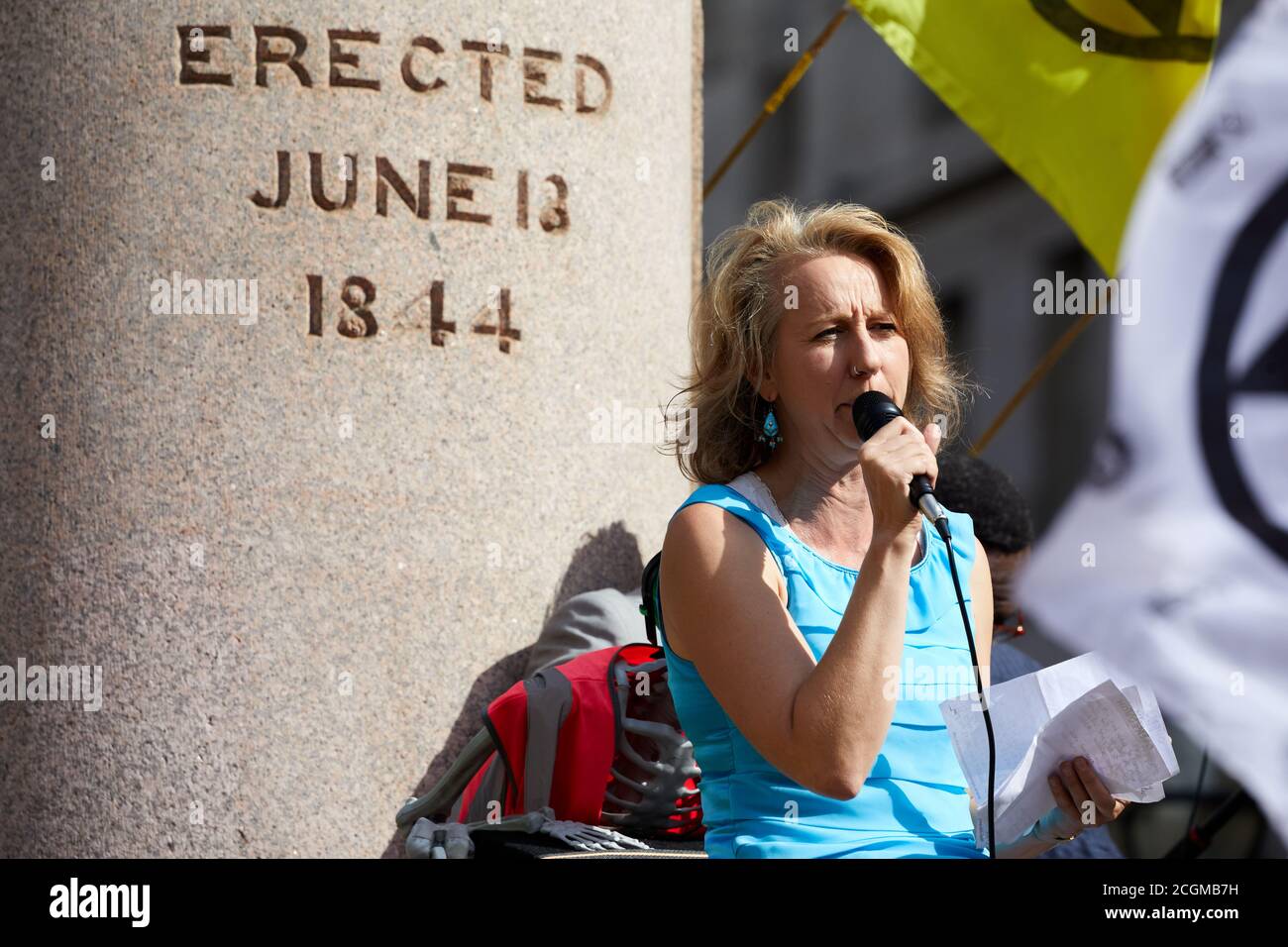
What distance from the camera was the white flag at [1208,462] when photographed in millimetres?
9234

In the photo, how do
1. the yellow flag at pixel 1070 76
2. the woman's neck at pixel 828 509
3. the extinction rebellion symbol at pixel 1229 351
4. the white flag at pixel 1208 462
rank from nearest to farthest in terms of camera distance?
the woman's neck at pixel 828 509
the yellow flag at pixel 1070 76
the white flag at pixel 1208 462
the extinction rebellion symbol at pixel 1229 351

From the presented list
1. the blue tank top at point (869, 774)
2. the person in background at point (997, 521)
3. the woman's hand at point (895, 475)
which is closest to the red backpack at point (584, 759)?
the blue tank top at point (869, 774)

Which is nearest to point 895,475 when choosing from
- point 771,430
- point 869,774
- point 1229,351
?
point 869,774

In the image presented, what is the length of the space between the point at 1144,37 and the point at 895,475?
4.20m

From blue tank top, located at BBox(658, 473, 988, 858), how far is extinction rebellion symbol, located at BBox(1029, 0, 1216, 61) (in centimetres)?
368

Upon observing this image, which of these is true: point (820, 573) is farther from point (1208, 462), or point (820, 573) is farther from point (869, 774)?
point (1208, 462)

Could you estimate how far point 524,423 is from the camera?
15.1 ft

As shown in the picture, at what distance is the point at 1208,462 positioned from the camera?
1130cm

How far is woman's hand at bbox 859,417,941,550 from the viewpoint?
10.3 feet

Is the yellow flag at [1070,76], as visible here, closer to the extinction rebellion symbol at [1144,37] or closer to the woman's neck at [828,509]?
the extinction rebellion symbol at [1144,37]

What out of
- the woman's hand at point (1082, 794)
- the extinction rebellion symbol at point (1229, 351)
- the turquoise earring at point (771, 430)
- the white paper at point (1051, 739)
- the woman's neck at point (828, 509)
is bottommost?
the woman's hand at point (1082, 794)

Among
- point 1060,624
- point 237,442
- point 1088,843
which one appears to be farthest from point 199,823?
point 1060,624

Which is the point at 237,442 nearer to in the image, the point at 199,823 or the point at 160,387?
the point at 160,387
